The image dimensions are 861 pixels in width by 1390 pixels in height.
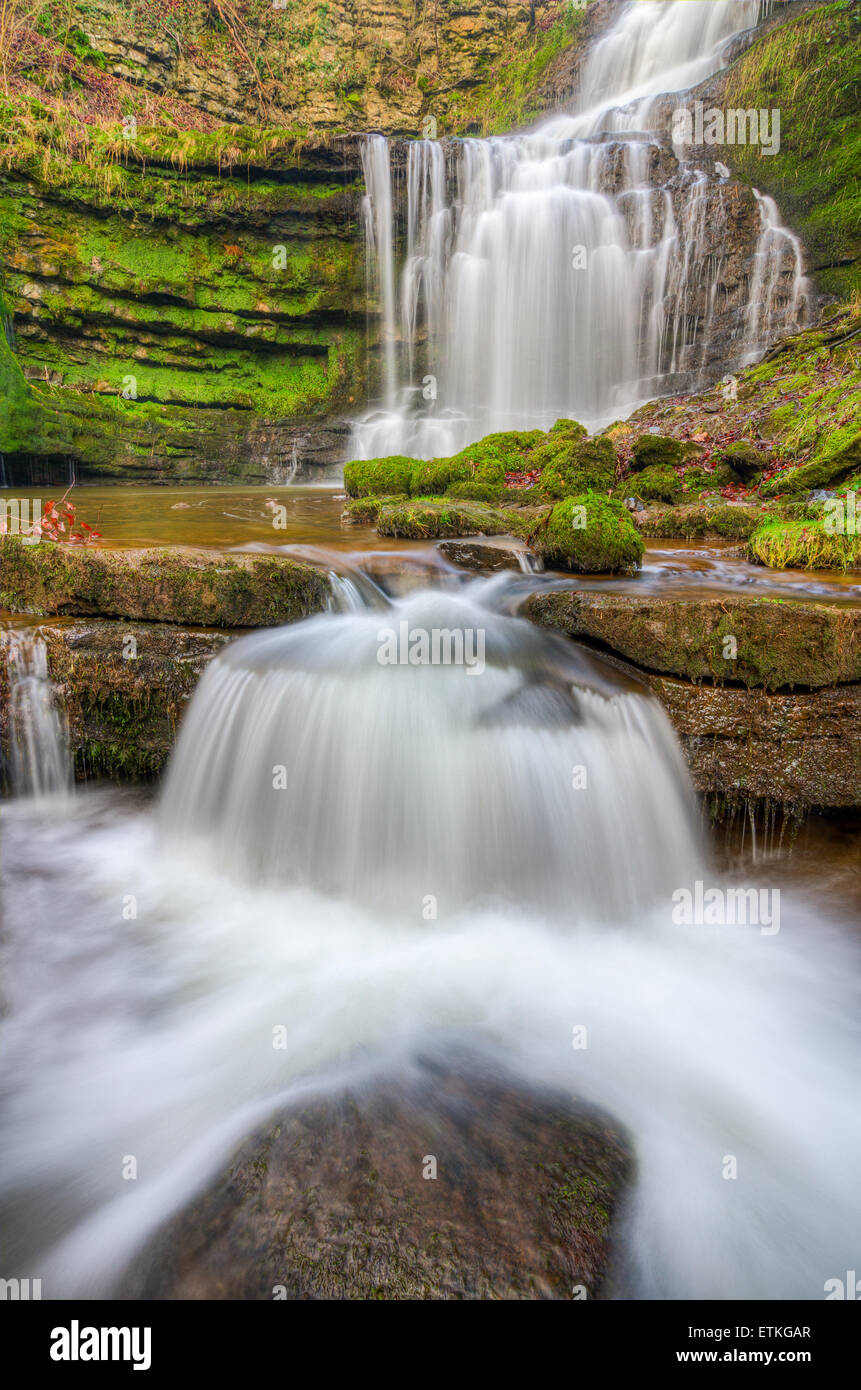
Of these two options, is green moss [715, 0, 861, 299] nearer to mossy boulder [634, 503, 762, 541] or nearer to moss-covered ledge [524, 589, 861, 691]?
mossy boulder [634, 503, 762, 541]

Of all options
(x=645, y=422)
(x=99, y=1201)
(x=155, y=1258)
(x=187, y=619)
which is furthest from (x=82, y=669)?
(x=645, y=422)

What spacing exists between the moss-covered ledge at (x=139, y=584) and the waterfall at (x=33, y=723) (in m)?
0.41

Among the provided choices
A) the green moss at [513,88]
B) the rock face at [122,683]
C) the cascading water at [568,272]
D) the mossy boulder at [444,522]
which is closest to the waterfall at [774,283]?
the cascading water at [568,272]

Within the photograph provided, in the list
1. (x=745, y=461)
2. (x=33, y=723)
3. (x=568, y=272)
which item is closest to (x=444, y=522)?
(x=745, y=461)

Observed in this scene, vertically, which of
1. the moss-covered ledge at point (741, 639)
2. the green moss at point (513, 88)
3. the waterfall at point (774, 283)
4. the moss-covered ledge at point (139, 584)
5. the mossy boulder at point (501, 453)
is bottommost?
the moss-covered ledge at point (741, 639)

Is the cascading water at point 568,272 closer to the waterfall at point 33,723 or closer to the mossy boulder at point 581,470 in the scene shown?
the mossy boulder at point 581,470

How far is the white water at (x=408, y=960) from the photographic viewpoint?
2352 millimetres

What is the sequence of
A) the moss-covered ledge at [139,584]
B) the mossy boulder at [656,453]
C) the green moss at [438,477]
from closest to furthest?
the moss-covered ledge at [139,584] < the mossy boulder at [656,453] < the green moss at [438,477]

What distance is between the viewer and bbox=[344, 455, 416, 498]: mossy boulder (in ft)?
32.3

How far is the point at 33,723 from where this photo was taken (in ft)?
15.0

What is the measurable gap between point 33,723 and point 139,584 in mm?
1185
